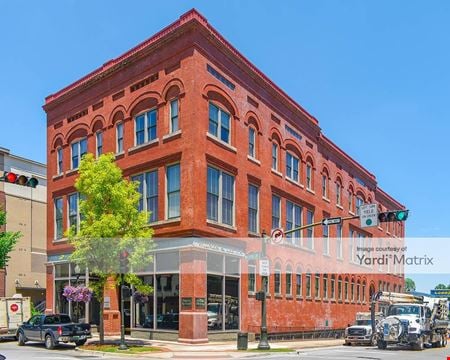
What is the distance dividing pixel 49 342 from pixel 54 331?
72cm

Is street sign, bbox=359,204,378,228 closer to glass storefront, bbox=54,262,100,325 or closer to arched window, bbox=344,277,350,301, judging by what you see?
glass storefront, bbox=54,262,100,325

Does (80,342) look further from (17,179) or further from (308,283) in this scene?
(308,283)

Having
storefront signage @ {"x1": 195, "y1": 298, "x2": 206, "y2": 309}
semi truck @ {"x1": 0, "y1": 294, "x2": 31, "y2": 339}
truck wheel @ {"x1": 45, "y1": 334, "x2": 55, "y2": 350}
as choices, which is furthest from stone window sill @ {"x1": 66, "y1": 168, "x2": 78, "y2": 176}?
storefront signage @ {"x1": 195, "y1": 298, "x2": 206, "y2": 309}

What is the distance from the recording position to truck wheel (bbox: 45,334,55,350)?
28444 mm

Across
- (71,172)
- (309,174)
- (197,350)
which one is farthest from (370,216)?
(71,172)

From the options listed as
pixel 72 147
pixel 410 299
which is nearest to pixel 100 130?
pixel 72 147

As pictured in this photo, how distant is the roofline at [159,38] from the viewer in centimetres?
3237

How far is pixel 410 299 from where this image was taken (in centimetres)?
4056

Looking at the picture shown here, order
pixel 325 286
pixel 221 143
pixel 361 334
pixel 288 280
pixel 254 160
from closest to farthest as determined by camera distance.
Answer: pixel 221 143
pixel 361 334
pixel 254 160
pixel 288 280
pixel 325 286

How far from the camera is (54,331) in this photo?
28.3 meters

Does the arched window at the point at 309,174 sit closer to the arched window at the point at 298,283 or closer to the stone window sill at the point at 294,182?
the stone window sill at the point at 294,182

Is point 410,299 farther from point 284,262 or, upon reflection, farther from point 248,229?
point 248,229

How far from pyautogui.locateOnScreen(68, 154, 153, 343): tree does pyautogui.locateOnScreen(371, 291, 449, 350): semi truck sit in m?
13.1

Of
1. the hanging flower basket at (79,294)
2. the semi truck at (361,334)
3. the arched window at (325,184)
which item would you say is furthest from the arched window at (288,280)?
the hanging flower basket at (79,294)
